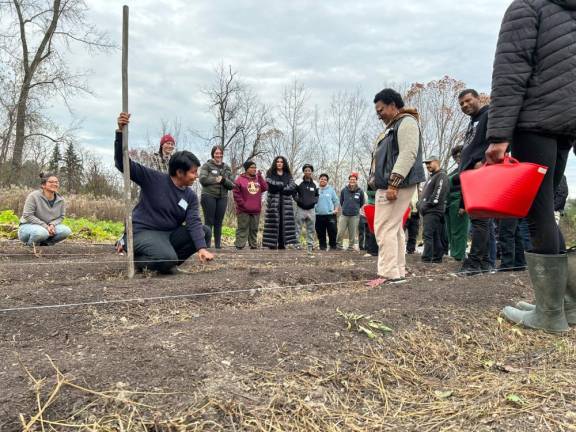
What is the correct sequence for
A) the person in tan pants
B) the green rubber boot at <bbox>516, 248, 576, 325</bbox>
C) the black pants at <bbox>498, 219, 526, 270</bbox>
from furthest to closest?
the black pants at <bbox>498, 219, 526, 270</bbox> < the person in tan pants < the green rubber boot at <bbox>516, 248, 576, 325</bbox>

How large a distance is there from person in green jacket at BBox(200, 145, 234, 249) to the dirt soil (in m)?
4.39

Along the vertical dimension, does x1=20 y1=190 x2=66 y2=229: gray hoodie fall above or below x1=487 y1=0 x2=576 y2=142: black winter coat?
below

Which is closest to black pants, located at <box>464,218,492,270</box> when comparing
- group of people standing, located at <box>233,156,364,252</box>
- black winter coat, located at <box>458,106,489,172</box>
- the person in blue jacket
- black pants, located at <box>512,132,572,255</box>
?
black winter coat, located at <box>458,106,489,172</box>

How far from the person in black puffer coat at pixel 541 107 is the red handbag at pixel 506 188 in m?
0.11

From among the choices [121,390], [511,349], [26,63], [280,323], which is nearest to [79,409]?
[121,390]

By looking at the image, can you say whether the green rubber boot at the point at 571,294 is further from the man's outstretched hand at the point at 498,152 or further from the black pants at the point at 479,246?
the black pants at the point at 479,246

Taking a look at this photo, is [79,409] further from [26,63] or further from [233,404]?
[26,63]

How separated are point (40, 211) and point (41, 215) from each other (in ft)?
0.19

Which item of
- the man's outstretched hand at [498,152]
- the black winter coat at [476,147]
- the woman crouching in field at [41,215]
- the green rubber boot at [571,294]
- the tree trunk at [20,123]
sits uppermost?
the tree trunk at [20,123]

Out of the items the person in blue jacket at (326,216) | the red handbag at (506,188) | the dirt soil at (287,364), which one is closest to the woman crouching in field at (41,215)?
the dirt soil at (287,364)

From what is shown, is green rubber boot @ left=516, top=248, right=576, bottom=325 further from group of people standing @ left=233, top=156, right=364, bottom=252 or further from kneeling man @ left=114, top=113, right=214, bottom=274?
group of people standing @ left=233, top=156, right=364, bottom=252

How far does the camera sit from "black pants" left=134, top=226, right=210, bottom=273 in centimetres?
408

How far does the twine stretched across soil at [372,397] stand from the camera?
1.40 metres

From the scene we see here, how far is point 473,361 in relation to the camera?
203 centimetres
